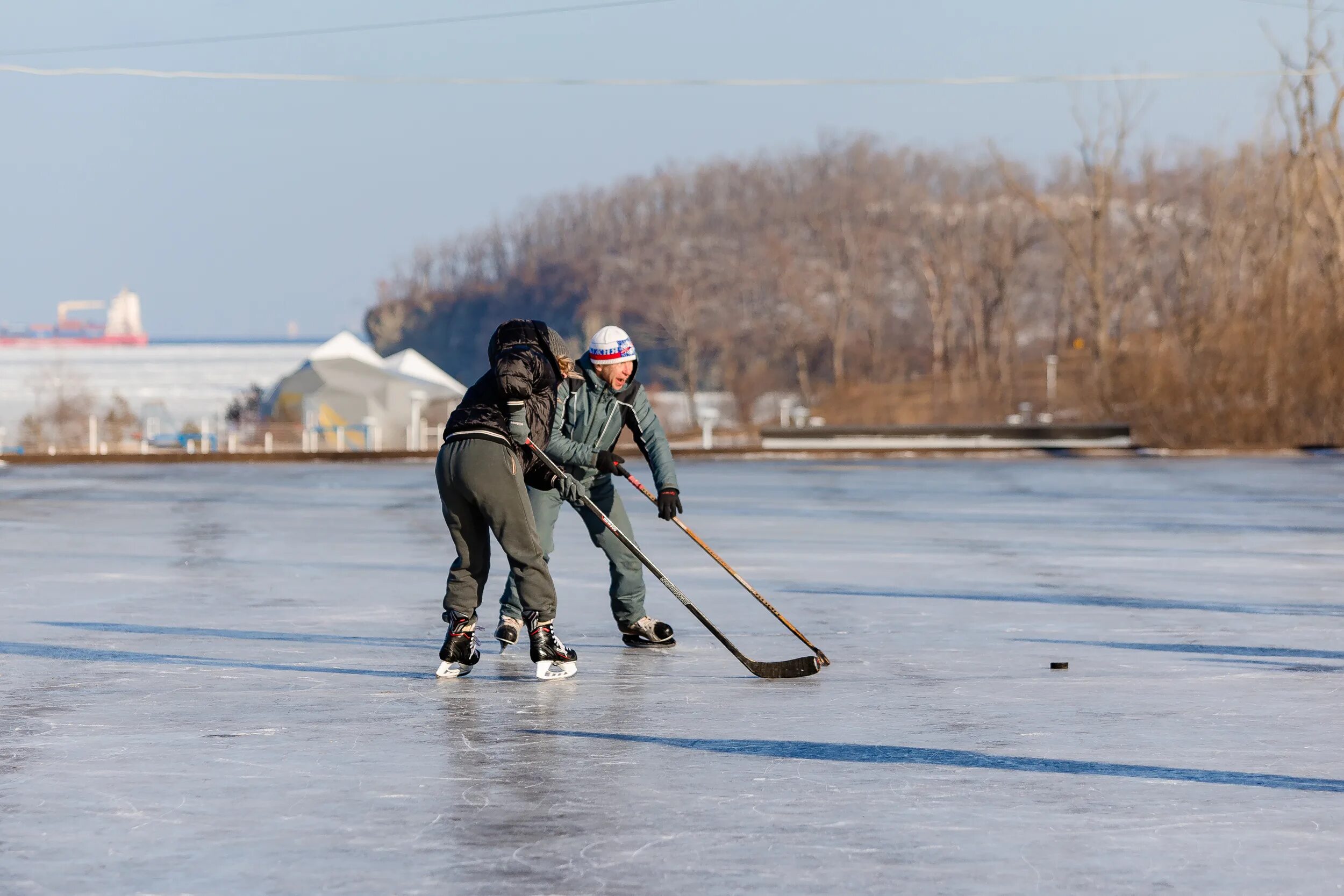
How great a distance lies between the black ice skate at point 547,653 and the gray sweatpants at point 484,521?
0.05 metres

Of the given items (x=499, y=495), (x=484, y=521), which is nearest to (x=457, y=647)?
(x=484, y=521)

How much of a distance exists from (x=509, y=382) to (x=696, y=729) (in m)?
2.06

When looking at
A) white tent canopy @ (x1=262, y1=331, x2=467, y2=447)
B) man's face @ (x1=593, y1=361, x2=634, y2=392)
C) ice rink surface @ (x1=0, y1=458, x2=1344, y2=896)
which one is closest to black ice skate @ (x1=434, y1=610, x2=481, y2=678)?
ice rink surface @ (x1=0, y1=458, x2=1344, y2=896)

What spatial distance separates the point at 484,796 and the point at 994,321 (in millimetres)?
104407

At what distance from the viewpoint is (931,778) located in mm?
6074

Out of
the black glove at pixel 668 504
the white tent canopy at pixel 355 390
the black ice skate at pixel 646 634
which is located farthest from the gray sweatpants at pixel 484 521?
the white tent canopy at pixel 355 390

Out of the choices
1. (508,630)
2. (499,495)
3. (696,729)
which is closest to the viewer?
(696,729)

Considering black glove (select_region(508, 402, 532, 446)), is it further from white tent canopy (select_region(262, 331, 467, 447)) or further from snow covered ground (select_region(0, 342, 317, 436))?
snow covered ground (select_region(0, 342, 317, 436))

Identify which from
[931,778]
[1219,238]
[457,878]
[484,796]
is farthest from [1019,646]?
[1219,238]

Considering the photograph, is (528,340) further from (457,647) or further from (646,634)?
(646,634)

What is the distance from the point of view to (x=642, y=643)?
31.3 feet

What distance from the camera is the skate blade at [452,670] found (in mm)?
8398

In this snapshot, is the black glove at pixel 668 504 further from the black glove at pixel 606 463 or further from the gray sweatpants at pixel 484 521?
the gray sweatpants at pixel 484 521

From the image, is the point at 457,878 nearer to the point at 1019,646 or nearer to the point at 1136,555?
the point at 1019,646
